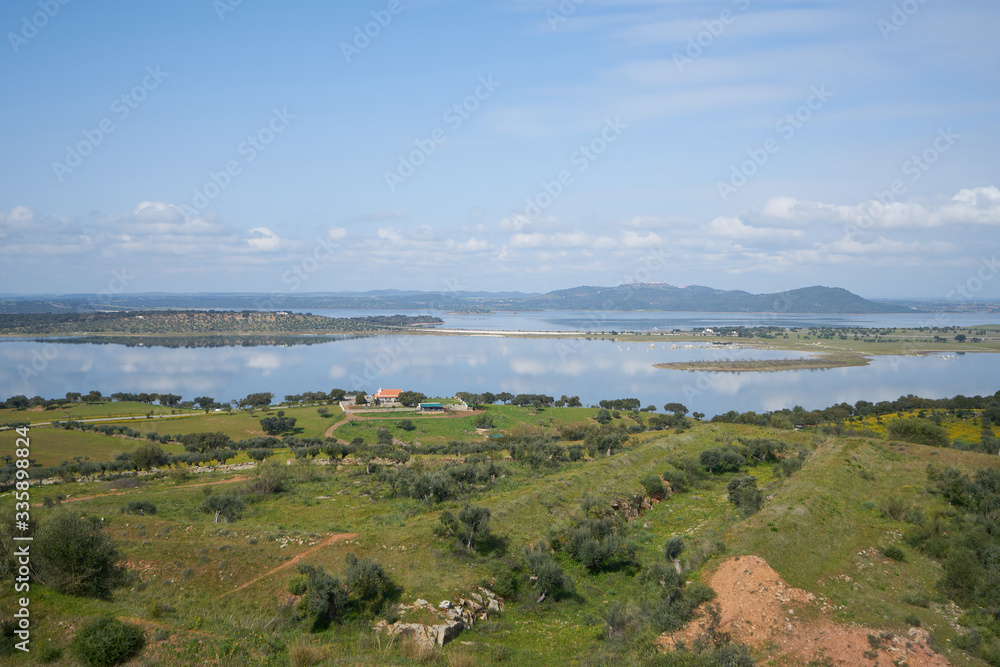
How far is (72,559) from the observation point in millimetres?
10297

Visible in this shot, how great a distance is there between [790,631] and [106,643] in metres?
11.4

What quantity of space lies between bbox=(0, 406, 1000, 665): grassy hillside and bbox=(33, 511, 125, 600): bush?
370 millimetres

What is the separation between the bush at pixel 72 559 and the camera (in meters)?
9.91

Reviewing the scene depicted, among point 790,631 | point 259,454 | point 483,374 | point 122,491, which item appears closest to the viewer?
point 790,631

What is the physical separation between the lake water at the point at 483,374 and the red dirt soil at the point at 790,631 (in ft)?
159

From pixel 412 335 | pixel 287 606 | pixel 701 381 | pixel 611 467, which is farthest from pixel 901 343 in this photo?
pixel 287 606

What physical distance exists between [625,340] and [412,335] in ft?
188

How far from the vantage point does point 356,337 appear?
14800 cm

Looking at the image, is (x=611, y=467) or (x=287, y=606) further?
(x=611, y=467)

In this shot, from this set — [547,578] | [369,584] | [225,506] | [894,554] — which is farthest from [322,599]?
[894,554]

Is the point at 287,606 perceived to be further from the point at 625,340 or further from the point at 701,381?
the point at 625,340

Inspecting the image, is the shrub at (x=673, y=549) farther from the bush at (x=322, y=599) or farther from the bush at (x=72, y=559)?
the bush at (x=72, y=559)

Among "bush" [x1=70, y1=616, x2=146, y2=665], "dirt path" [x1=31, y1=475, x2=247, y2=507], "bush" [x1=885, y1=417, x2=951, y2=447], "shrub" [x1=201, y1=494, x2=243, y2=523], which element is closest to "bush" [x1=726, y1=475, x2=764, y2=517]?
"bush" [x1=885, y1=417, x2=951, y2=447]

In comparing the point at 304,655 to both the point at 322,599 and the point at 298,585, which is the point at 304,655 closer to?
the point at 322,599
